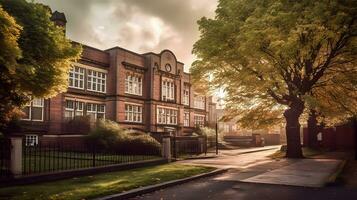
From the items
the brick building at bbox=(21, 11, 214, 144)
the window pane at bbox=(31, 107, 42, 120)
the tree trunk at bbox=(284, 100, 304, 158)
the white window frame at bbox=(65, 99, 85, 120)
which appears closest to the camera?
the tree trunk at bbox=(284, 100, 304, 158)

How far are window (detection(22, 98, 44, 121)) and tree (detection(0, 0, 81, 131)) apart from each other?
14893mm

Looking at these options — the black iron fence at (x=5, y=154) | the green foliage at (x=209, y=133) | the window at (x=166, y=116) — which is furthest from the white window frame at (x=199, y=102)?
the black iron fence at (x=5, y=154)

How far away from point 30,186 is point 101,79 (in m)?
26.2

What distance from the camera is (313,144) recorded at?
32.8 metres

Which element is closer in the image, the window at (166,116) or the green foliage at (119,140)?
the green foliage at (119,140)

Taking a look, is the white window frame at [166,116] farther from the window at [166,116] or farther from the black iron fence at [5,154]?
the black iron fence at [5,154]

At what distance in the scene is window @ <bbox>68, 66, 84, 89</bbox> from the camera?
3303 centimetres

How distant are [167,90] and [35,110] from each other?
19.2 m

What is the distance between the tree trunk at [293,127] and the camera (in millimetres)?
23391

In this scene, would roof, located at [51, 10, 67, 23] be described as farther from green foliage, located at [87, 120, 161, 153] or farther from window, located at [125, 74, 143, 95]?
green foliage, located at [87, 120, 161, 153]

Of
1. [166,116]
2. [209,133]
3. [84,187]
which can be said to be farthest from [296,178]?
[166,116]

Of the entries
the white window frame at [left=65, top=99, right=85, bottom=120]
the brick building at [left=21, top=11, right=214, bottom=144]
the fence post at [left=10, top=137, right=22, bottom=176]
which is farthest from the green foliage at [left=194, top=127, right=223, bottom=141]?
the fence post at [left=10, top=137, right=22, bottom=176]

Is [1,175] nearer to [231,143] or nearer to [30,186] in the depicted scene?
[30,186]

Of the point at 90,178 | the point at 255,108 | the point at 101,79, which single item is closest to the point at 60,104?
the point at 101,79
